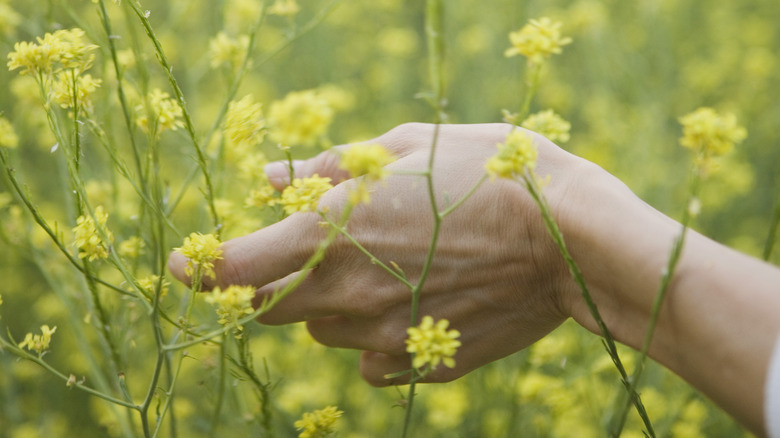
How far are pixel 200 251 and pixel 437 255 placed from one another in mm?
326

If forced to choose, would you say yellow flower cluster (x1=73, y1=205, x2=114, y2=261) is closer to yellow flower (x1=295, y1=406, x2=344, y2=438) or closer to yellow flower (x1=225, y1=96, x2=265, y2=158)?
yellow flower (x1=225, y1=96, x2=265, y2=158)

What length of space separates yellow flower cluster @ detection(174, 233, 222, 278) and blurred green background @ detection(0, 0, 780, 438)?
0.19 metres

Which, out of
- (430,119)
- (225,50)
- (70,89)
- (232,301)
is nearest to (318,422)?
(232,301)

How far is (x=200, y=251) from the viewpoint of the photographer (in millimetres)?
831

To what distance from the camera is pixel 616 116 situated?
8.17 feet

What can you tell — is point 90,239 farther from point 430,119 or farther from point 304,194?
point 430,119

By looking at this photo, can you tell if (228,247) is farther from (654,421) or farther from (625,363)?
(654,421)

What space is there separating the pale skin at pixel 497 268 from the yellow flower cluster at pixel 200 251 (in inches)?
2.2

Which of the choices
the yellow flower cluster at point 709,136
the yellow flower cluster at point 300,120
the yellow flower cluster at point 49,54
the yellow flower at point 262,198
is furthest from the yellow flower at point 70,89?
the yellow flower cluster at point 709,136

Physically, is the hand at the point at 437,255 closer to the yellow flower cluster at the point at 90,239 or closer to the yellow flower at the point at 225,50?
the yellow flower cluster at the point at 90,239

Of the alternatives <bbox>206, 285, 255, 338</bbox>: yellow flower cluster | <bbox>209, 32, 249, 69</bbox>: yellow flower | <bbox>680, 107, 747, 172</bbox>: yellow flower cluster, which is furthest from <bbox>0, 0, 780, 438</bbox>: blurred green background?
<bbox>680, 107, 747, 172</bbox>: yellow flower cluster

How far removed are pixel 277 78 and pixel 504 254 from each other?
240 cm

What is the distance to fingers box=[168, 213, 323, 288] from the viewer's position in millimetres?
903

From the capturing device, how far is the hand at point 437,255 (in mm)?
890
